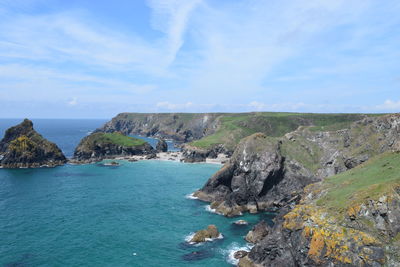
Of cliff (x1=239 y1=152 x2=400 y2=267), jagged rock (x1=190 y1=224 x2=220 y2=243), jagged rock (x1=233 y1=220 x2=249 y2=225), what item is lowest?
jagged rock (x1=233 y1=220 x2=249 y2=225)

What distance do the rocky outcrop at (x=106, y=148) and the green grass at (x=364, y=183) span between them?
134m

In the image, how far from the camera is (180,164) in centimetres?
15225

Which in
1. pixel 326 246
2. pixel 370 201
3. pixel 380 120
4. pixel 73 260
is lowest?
pixel 73 260

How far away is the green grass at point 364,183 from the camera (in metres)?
41.7

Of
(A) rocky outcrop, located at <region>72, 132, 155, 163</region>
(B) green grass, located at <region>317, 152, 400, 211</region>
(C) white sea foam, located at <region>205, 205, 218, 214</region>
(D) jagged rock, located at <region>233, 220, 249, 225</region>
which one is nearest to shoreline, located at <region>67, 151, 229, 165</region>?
(A) rocky outcrop, located at <region>72, 132, 155, 163</region>

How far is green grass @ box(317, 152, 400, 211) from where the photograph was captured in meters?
41.7

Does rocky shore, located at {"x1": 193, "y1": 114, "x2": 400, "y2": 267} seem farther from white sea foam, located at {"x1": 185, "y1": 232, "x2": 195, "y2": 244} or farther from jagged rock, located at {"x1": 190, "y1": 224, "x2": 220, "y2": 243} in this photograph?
white sea foam, located at {"x1": 185, "y1": 232, "x2": 195, "y2": 244}

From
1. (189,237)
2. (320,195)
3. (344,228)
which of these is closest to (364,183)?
(320,195)

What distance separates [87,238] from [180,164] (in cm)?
9276

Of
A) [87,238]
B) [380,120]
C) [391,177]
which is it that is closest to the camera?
[391,177]

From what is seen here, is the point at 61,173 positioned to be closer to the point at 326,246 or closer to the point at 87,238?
the point at 87,238

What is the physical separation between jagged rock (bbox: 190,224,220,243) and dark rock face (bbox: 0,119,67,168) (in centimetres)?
10831

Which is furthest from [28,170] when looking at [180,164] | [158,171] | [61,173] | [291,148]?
[291,148]

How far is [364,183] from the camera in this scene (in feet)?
158
